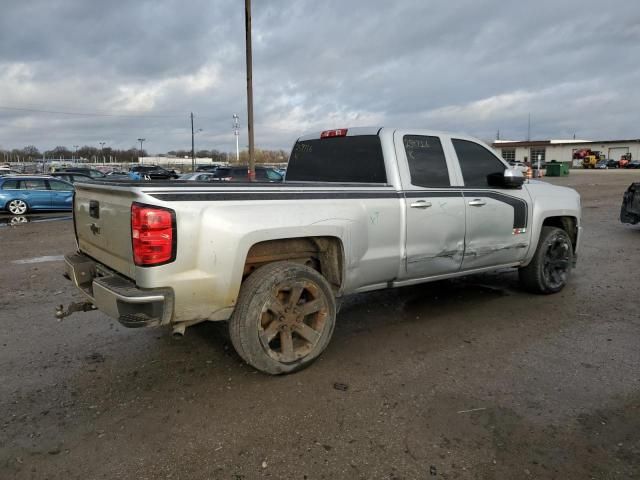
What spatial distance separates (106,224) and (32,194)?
16333 mm

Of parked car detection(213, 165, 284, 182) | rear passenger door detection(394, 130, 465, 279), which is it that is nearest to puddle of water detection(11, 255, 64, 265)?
rear passenger door detection(394, 130, 465, 279)

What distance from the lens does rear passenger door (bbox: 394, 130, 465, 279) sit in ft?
13.9

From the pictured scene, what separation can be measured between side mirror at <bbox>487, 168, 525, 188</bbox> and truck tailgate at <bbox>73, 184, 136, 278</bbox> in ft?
11.7

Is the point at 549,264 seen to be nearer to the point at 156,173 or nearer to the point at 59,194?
the point at 59,194

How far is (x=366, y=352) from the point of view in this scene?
4059mm

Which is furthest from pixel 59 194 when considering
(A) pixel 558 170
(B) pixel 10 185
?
(A) pixel 558 170

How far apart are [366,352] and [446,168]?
1929 millimetres

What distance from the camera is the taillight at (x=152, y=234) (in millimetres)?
2908

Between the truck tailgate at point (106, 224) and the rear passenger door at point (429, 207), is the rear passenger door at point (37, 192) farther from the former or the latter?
the rear passenger door at point (429, 207)

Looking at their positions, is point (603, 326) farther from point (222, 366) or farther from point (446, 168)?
point (222, 366)

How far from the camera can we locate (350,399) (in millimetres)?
3264

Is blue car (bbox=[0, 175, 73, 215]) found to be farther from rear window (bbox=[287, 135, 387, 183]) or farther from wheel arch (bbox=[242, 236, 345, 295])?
wheel arch (bbox=[242, 236, 345, 295])

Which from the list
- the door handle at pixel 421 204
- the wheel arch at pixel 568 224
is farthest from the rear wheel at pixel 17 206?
the wheel arch at pixel 568 224

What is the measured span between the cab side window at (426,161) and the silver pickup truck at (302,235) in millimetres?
14
